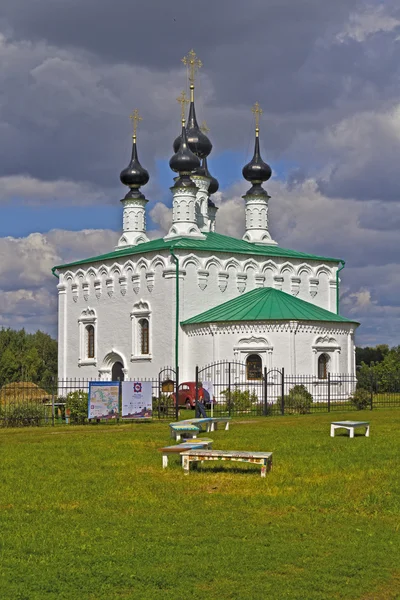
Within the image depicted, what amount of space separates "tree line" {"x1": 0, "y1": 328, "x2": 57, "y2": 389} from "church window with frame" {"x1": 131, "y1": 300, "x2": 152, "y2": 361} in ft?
54.9

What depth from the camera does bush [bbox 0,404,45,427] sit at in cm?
2134

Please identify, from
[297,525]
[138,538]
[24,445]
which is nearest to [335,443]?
[24,445]

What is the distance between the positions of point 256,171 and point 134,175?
5.92m

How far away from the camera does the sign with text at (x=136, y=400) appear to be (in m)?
21.7

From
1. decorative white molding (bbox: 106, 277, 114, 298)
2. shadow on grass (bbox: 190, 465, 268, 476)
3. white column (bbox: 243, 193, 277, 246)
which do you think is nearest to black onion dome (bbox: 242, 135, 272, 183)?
white column (bbox: 243, 193, 277, 246)

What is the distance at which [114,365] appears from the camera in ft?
126

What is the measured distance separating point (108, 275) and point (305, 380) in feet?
36.3

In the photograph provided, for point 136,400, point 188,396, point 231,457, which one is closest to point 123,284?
point 188,396

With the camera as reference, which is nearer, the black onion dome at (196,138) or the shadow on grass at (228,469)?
the shadow on grass at (228,469)

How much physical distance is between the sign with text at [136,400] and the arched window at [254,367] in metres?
11.2

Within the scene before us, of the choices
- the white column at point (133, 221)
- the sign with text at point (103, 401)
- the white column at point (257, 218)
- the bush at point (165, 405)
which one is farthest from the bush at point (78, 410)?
the white column at point (133, 221)

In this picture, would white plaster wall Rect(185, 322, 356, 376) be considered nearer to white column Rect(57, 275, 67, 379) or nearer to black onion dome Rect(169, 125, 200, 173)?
black onion dome Rect(169, 125, 200, 173)

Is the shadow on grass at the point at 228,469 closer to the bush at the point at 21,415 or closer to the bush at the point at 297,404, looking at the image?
the bush at the point at 21,415

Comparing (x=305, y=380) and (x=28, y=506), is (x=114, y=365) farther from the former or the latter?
(x=28, y=506)
